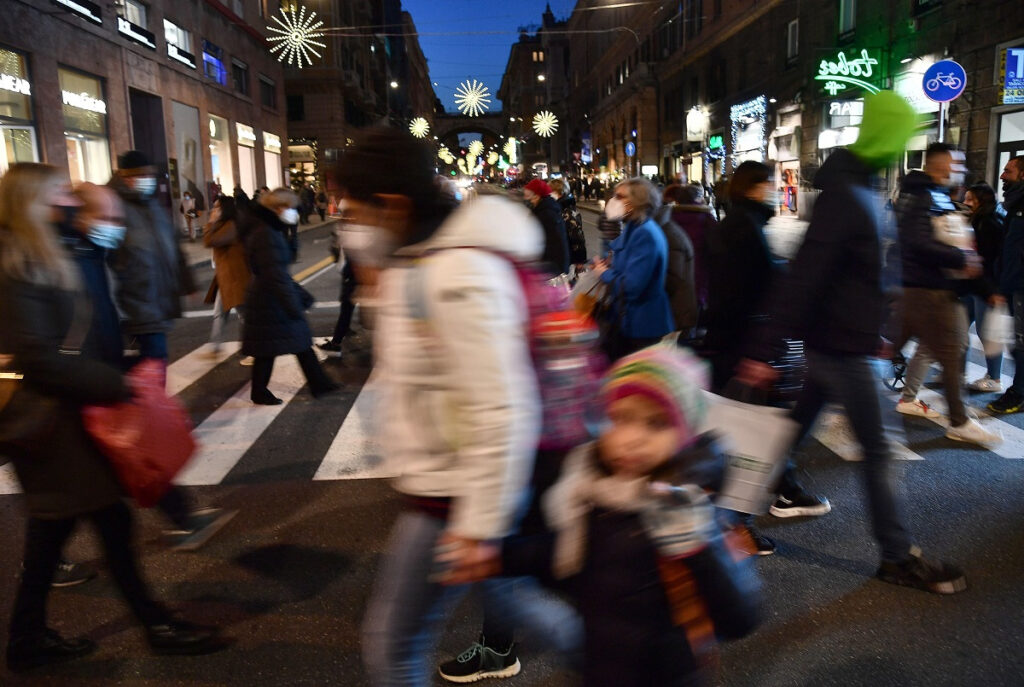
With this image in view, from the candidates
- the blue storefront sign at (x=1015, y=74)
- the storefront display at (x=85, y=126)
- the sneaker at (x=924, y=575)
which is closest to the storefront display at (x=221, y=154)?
the storefront display at (x=85, y=126)

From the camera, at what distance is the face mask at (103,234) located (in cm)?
371

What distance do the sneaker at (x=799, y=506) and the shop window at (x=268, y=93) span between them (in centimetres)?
3724

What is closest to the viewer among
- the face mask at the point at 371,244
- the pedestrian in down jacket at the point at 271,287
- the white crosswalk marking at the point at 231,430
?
the face mask at the point at 371,244

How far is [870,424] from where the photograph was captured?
3266 mm

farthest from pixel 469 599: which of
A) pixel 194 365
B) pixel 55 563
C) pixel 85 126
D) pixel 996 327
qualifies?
pixel 85 126

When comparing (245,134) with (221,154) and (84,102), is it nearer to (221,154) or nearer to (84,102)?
(221,154)

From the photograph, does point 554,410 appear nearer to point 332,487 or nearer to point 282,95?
point 332,487

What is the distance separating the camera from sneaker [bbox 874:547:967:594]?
3393mm

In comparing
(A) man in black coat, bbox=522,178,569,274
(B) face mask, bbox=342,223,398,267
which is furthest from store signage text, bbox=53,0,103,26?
(B) face mask, bbox=342,223,398,267

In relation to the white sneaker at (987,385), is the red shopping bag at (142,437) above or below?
above

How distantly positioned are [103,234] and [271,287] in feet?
7.92

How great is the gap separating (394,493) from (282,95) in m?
40.9

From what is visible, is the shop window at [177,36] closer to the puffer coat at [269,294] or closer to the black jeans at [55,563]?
the puffer coat at [269,294]

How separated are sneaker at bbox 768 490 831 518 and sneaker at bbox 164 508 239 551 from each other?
9.97ft
